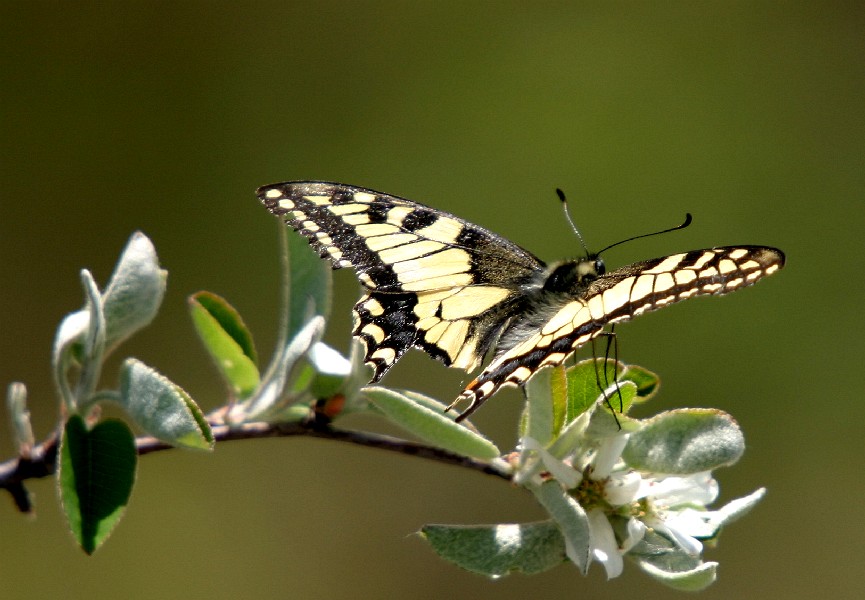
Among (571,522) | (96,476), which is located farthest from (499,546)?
(96,476)

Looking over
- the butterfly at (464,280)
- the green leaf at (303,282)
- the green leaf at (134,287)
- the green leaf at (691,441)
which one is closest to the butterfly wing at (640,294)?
the butterfly at (464,280)

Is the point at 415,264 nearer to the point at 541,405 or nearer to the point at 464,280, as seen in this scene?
the point at 464,280

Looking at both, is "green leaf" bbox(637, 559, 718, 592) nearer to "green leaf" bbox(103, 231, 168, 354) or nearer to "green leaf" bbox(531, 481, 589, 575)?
"green leaf" bbox(531, 481, 589, 575)

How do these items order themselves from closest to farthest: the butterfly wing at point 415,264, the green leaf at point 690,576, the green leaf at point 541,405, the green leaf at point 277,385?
the green leaf at point 690,576 → the green leaf at point 541,405 → the green leaf at point 277,385 → the butterfly wing at point 415,264

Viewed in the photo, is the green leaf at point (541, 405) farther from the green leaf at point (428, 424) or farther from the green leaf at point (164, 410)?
the green leaf at point (164, 410)

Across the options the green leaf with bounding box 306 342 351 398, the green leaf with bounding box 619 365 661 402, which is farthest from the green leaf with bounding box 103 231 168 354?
the green leaf with bounding box 619 365 661 402

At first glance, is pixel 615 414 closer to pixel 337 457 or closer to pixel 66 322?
pixel 66 322
